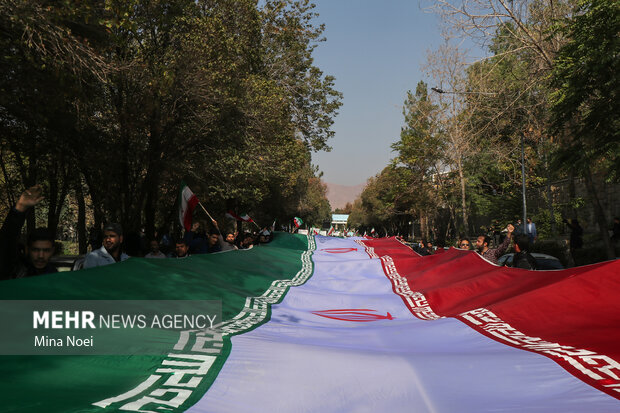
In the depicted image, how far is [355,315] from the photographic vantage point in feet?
23.1

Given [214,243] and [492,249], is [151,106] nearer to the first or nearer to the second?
[214,243]

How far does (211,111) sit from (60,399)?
639 inches

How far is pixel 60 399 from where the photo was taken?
10.1ft

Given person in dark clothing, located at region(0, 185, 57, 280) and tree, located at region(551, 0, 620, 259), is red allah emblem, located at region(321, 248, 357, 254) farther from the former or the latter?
person in dark clothing, located at region(0, 185, 57, 280)

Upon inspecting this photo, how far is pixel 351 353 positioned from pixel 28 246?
3.54 metres

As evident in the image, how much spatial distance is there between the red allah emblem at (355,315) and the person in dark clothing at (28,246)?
11.0 ft

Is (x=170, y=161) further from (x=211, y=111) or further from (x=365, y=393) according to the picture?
(x=365, y=393)

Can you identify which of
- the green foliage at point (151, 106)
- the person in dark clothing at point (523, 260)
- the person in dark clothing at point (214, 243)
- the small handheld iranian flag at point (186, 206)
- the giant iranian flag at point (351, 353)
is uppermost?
the green foliage at point (151, 106)

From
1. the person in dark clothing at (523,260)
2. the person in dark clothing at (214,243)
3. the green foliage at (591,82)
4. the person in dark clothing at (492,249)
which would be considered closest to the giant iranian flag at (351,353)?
the person in dark clothing at (523,260)

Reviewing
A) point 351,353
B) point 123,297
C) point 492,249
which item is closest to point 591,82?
point 492,249

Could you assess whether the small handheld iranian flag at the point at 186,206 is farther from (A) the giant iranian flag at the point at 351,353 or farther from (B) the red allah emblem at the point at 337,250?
(A) the giant iranian flag at the point at 351,353

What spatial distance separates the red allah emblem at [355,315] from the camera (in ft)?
22.1

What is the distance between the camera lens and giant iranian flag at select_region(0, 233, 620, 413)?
338 centimetres

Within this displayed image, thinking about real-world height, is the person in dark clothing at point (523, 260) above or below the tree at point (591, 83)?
below
